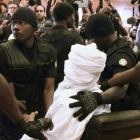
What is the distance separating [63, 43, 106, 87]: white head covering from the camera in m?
1.58

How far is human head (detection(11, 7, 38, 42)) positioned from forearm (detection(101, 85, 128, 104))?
0.87 metres

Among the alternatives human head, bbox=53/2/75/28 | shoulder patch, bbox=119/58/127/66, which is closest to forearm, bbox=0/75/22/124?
shoulder patch, bbox=119/58/127/66

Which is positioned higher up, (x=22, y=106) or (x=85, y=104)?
(x=85, y=104)

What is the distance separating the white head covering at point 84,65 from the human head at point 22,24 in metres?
0.69

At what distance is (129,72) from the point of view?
5.32 feet

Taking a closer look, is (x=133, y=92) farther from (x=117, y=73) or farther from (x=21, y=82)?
(x=21, y=82)

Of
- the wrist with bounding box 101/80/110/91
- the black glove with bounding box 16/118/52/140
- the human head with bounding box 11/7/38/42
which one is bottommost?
the black glove with bounding box 16/118/52/140

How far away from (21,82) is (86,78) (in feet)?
2.37

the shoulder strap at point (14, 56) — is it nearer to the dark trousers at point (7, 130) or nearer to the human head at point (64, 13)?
the dark trousers at point (7, 130)

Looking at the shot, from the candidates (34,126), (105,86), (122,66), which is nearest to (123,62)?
(122,66)

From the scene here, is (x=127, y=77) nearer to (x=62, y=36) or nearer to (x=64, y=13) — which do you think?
(x=62, y=36)

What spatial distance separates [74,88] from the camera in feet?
5.44

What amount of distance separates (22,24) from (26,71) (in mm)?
387

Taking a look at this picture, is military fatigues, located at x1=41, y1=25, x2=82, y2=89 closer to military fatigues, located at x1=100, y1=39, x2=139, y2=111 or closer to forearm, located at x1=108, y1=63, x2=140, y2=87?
military fatigues, located at x1=100, y1=39, x2=139, y2=111
